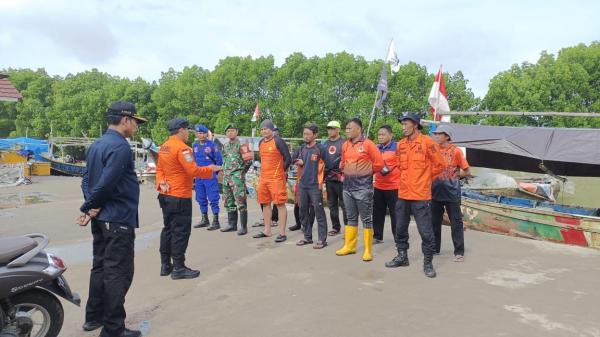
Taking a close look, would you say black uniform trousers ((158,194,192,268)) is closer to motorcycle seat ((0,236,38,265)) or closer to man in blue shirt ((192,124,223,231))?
motorcycle seat ((0,236,38,265))

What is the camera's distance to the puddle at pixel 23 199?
37.2ft

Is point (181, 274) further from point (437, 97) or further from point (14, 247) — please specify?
point (437, 97)

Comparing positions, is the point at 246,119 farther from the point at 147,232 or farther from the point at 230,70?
the point at 147,232

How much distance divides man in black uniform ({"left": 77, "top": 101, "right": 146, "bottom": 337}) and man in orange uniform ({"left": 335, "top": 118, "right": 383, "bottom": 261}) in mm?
2855

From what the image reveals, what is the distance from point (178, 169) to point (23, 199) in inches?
414

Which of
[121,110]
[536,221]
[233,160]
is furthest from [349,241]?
[536,221]

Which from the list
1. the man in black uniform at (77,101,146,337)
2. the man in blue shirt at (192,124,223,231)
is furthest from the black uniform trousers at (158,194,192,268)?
the man in blue shirt at (192,124,223,231)

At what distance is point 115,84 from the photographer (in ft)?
153

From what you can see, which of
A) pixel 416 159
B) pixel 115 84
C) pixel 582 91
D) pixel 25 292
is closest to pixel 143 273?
pixel 25 292

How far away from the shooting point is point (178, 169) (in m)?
4.77

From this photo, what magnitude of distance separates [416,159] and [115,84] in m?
47.7

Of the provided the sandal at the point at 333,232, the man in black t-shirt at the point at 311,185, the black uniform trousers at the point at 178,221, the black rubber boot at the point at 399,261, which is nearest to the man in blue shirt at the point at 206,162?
the man in black t-shirt at the point at 311,185

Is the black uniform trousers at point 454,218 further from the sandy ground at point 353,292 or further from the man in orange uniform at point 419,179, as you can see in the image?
the man in orange uniform at point 419,179

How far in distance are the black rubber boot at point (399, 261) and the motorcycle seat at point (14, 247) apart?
3.75 m
